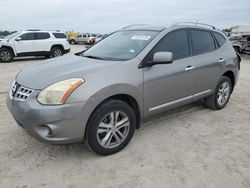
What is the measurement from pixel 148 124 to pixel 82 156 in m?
1.45

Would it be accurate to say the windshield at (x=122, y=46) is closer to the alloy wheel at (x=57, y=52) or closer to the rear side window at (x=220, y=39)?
the rear side window at (x=220, y=39)

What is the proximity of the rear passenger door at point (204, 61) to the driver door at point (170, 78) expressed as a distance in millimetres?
161

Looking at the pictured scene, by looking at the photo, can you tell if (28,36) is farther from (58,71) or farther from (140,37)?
(58,71)

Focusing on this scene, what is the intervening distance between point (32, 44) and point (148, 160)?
12.9 meters

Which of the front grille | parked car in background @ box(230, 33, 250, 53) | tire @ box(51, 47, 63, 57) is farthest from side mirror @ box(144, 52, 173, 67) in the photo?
parked car in background @ box(230, 33, 250, 53)

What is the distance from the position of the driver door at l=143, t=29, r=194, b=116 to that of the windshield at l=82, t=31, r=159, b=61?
0.67 ft

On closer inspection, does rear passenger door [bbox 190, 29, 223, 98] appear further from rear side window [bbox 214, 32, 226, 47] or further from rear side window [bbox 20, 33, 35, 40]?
rear side window [bbox 20, 33, 35, 40]

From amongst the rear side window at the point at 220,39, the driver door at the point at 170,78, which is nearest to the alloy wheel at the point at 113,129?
the driver door at the point at 170,78

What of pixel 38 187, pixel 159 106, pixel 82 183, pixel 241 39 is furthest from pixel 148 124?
pixel 241 39

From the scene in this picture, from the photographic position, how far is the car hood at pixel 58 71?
311 centimetres

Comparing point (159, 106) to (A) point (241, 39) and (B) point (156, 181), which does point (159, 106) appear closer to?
(B) point (156, 181)

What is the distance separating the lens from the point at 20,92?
3.18 meters

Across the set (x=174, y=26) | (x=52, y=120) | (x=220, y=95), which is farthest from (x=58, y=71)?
(x=220, y=95)

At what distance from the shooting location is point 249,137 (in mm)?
4004
